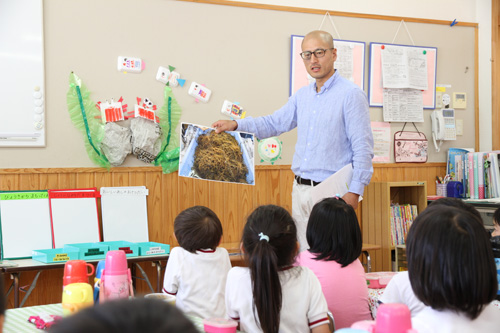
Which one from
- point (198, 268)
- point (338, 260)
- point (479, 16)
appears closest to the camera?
point (338, 260)

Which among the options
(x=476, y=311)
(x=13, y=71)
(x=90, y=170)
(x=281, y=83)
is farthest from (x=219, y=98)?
(x=476, y=311)

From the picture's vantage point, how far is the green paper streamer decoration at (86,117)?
3.81 m

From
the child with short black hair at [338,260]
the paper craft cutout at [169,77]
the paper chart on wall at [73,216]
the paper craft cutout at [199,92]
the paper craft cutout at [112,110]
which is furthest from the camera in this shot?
the paper craft cutout at [199,92]

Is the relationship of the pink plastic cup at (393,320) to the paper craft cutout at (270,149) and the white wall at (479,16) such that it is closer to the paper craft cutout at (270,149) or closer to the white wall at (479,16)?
the paper craft cutout at (270,149)

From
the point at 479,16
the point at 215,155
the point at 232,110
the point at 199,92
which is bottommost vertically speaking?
the point at 215,155

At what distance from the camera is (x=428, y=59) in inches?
193

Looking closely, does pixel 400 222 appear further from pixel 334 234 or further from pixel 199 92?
pixel 334 234

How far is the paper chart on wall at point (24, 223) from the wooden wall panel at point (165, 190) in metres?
0.06

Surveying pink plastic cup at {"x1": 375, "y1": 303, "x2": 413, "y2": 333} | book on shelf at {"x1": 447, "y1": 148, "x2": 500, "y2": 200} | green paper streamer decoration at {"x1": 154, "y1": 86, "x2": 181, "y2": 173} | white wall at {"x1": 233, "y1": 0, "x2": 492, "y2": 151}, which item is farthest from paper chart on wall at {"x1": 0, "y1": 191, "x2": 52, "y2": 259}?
book on shelf at {"x1": 447, "y1": 148, "x2": 500, "y2": 200}

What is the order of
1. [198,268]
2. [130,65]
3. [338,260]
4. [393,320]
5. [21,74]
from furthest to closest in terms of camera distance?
[130,65] → [21,74] → [198,268] → [338,260] → [393,320]

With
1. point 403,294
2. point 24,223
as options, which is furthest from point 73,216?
point 403,294

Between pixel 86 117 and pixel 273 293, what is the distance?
2.50m

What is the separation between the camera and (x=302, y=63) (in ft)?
14.7

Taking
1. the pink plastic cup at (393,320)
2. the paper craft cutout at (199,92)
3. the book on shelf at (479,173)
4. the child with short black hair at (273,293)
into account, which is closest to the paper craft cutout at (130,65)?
the paper craft cutout at (199,92)
